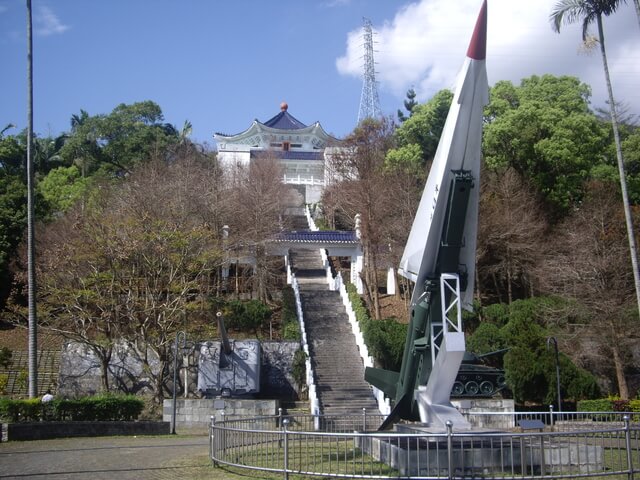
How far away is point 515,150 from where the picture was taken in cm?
3484

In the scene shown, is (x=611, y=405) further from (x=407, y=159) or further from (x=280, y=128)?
(x=280, y=128)

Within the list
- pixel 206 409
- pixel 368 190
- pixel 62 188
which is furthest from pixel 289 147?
pixel 206 409

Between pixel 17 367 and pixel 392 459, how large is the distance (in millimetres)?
22044

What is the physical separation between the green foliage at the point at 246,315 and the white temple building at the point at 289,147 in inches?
916

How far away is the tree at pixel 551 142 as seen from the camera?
1316 inches

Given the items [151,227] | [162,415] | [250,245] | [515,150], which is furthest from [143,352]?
[515,150]

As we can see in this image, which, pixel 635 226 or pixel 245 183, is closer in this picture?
pixel 635 226

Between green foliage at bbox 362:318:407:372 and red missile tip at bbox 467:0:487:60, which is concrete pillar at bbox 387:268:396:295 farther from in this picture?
red missile tip at bbox 467:0:487:60

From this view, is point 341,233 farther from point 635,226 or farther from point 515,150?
point 635,226

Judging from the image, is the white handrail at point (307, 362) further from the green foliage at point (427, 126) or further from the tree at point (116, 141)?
the tree at point (116, 141)

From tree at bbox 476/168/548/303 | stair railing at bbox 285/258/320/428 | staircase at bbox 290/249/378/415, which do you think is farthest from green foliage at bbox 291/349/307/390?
tree at bbox 476/168/548/303

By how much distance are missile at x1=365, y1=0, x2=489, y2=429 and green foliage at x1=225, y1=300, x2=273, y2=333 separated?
1712cm

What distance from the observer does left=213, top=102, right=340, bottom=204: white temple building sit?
5703cm

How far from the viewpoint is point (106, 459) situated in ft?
47.4
